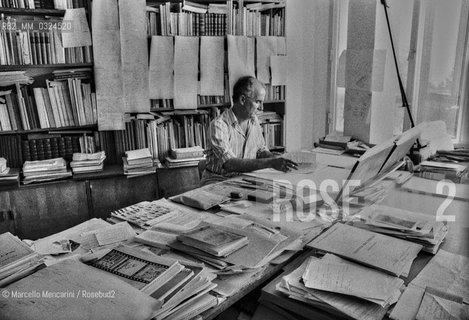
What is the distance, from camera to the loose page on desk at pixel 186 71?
335cm

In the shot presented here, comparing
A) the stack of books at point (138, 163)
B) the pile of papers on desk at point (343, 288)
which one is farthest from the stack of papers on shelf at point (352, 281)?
the stack of books at point (138, 163)

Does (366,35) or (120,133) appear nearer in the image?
(366,35)

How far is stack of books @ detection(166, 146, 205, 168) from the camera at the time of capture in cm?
335

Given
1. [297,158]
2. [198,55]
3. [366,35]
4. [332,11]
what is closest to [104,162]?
[198,55]

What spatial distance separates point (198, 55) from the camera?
3.44 m

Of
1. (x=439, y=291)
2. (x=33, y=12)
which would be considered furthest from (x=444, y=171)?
(x=33, y=12)

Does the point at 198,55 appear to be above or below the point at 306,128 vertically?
above

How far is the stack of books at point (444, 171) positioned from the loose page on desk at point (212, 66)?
5.98 ft

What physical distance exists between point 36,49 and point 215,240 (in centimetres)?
234

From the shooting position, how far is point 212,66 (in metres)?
3.50

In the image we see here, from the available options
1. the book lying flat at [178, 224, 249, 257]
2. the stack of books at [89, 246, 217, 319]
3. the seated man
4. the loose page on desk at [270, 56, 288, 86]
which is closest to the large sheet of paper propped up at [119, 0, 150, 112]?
the seated man

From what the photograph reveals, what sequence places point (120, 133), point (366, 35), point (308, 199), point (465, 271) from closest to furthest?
point (465, 271) → point (308, 199) → point (366, 35) → point (120, 133)

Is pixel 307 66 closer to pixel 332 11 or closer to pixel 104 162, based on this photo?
pixel 332 11

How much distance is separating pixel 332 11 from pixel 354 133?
56.5 inches
